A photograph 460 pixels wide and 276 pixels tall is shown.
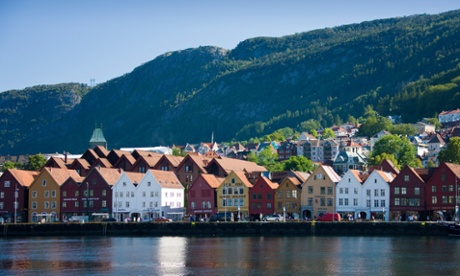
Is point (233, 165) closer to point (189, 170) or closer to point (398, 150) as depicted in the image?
point (189, 170)

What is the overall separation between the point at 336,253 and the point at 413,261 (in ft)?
31.2

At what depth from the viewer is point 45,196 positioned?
137625 mm

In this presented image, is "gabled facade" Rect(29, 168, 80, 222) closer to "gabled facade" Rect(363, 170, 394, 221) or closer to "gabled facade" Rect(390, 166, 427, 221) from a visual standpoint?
"gabled facade" Rect(363, 170, 394, 221)

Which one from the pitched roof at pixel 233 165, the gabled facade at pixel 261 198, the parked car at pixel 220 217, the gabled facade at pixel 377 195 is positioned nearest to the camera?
the gabled facade at pixel 377 195

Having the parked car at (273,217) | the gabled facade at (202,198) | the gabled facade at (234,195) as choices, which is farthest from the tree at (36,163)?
the parked car at (273,217)

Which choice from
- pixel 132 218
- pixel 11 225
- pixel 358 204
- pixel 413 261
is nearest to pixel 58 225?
pixel 11 225

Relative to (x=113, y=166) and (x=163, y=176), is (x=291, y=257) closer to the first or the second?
(x=163, y=176)

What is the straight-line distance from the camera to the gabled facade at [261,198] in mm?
128750

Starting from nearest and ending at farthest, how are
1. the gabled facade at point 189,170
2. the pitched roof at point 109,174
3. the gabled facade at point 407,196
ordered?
the gabled facade at point 407,196 < the pitched roof at point 109,174 < the gabled facade at point 189,170

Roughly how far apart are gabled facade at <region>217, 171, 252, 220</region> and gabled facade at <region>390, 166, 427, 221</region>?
20.6 m

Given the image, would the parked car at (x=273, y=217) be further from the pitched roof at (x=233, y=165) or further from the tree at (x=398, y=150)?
the tree at (x=398, y=150)

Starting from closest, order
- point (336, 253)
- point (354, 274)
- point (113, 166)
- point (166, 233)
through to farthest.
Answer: point (354, 274) < point (336, 253) < point (166, 233) < point (113, 166)

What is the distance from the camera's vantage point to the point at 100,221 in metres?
126

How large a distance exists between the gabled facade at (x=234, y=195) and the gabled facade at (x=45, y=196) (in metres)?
24.2
